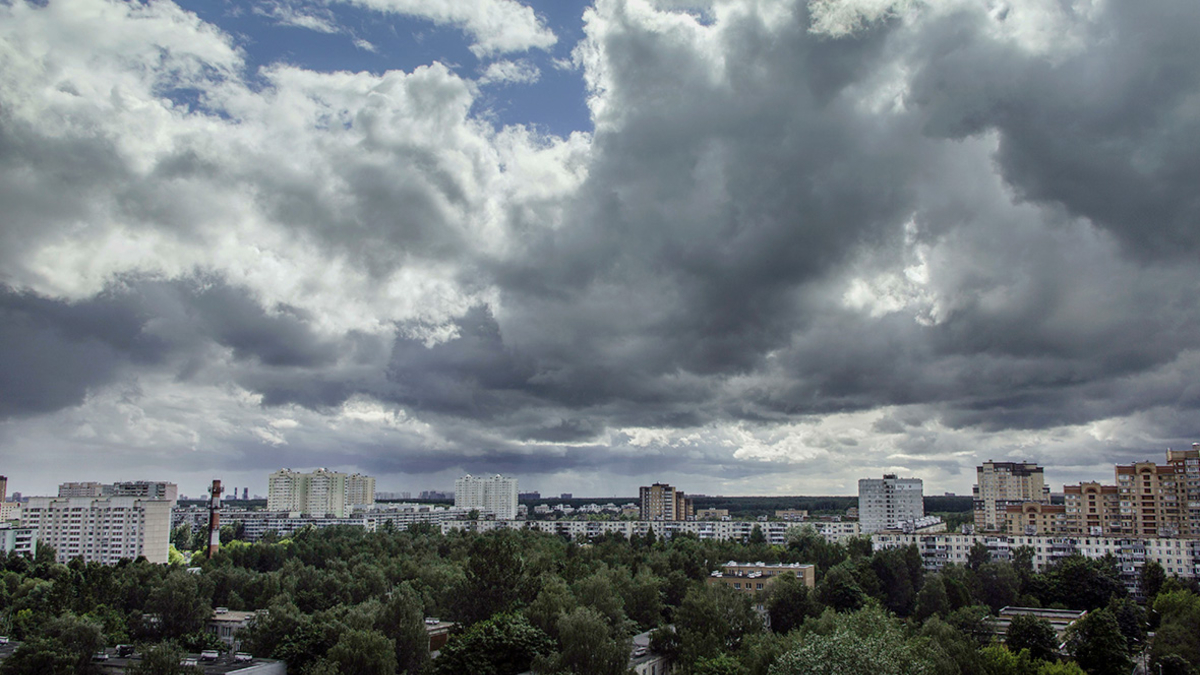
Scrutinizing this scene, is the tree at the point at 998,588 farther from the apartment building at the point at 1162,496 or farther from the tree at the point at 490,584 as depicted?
the tree at the point at 490,584

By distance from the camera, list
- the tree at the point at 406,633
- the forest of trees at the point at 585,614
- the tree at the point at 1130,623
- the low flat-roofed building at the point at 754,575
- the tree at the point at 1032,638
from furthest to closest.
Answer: the low flat-roofed building at the point at 754,575, the tree at the point at 1130,623, the tree at the point at 406,633, the tree at the point at 1032,638, the forest of trees at the point at 585,614

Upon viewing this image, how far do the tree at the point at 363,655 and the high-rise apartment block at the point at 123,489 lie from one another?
137 meters

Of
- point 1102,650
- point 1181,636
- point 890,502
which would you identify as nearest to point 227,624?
point 1102,650

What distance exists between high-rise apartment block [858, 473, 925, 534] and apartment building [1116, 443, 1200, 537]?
2502 inches

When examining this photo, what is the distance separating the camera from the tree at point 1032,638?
155 ft

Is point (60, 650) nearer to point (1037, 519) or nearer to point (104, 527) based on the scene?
point (104, 527)

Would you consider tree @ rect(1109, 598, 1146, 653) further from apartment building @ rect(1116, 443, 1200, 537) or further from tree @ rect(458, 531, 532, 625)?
tree @ rect(458, 531, 532, 625)

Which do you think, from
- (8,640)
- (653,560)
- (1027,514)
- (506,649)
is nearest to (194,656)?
(8,640)

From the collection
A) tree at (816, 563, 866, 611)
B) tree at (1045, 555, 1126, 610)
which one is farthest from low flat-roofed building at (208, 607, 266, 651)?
tree at (1045, 555, 1126, 610)

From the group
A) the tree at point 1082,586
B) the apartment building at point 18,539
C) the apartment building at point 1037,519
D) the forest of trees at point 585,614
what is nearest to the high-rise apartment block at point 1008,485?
the apartment building at point 1037,519

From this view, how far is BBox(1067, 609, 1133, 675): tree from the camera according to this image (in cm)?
4531

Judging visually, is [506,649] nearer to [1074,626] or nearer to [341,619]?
[341,619]

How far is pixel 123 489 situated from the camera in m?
163

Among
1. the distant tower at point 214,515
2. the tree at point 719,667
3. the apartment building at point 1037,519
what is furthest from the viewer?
the distant tower at point 214,515
